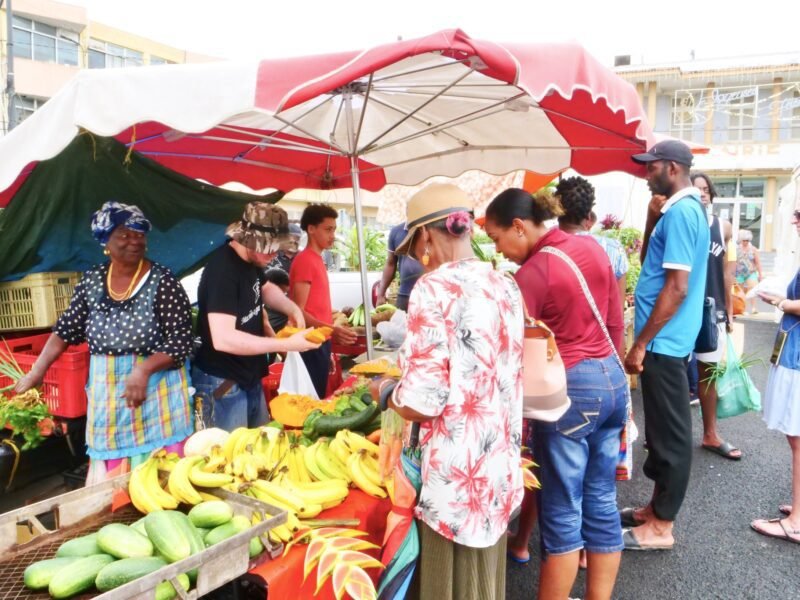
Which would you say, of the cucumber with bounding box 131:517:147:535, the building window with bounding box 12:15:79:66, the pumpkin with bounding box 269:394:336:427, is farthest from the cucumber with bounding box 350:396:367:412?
the building window with bounding box 12:15:79:66

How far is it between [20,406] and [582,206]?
11.9ft

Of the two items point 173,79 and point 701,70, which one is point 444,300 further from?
point 701,70

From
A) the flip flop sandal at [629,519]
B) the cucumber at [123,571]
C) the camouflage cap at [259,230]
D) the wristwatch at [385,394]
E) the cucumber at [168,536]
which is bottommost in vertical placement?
the flip flop sandal at [629,519]

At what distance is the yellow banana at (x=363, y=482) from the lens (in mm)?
2166

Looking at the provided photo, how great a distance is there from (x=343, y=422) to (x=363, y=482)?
18.3 inches

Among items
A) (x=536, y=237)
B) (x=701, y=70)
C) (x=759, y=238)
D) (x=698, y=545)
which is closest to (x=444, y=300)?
(x=536, y=237)

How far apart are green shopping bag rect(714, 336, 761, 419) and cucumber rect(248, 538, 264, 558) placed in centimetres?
415

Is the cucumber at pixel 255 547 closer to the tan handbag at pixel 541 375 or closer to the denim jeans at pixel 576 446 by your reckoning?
the tan handbag at pixel 541 375

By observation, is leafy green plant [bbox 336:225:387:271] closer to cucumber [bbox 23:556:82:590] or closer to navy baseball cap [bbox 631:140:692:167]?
navy baseball cap [bbox 631:140:692:167]

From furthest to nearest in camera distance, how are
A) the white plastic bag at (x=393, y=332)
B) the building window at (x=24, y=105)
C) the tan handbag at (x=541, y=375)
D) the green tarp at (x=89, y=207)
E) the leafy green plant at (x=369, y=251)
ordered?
the building window at (x=24, y=105), the leafy green plant at (x=369, y=251), the white plastic bag at (x=393, y=332), the green tarp at (x=89, y=207), the tan handbag at (x=541, y=375)

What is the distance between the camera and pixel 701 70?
2414 centimetres

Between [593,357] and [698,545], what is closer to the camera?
[593,357]

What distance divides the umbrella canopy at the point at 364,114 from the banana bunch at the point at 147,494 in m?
1.28

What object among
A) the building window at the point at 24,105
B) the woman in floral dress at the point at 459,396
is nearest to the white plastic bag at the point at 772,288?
the woman in floral dress at the point at 459,396
